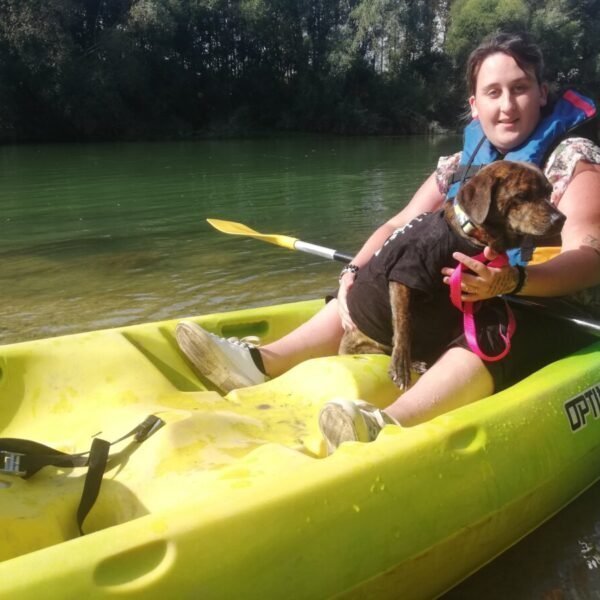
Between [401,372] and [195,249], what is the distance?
17.3 ft

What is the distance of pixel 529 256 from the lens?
116 inches

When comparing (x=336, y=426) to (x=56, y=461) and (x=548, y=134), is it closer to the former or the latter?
(x=56, y=461)

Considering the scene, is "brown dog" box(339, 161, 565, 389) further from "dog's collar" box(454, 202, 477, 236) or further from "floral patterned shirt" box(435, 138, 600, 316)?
"floral patterned shirt" box(435, 138, 600, 316)

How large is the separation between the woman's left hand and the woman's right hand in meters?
0.60

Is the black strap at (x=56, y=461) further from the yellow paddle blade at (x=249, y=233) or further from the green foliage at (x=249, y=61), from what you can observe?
the green foliage at (x=249, y=61)

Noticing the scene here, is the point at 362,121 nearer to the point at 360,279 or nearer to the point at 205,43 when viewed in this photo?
the point at 205,43

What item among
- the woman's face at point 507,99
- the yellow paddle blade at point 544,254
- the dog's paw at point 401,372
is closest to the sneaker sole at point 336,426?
the dog's paw at point 401,372

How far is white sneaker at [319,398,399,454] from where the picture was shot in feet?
7.39

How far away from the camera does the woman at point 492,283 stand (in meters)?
2.56

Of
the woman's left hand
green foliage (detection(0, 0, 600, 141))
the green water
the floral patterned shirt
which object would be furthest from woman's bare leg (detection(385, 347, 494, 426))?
green foliage (detection(0, 0, 600, 141))

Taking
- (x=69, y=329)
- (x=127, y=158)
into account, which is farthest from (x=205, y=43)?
(x=69, y=329)

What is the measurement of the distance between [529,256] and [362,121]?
33829 mm

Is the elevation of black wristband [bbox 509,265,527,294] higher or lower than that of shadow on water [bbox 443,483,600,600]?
higher

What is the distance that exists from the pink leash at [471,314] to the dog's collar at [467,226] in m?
0.06
